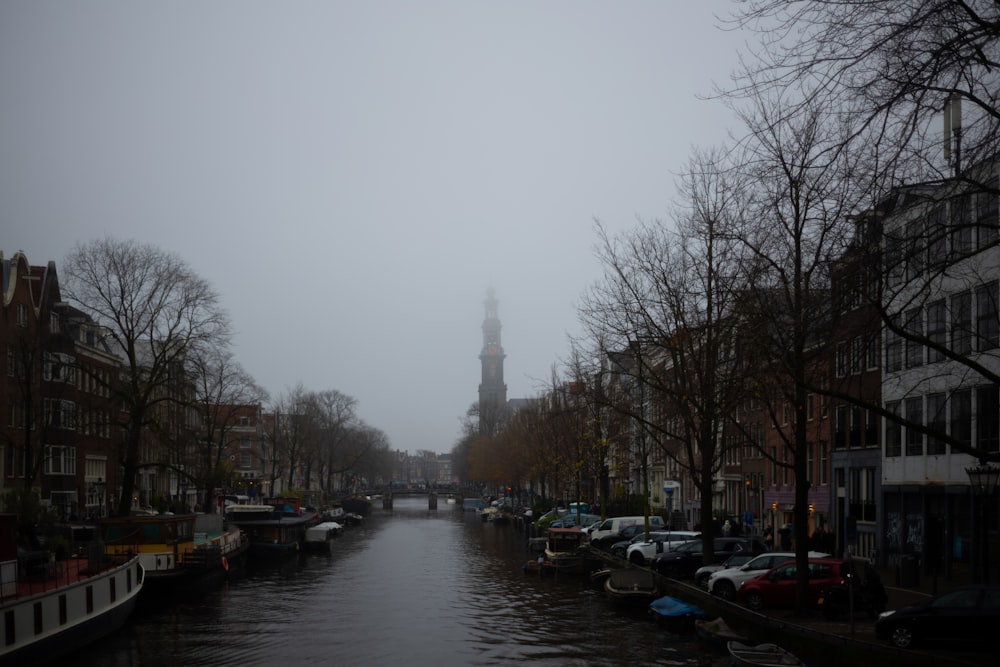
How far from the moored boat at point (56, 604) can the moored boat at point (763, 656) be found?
20593 millimetres

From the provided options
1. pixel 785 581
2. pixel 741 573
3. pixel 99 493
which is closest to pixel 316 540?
pixel 99 493

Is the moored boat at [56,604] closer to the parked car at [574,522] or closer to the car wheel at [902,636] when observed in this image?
the car wheel at [902,636]

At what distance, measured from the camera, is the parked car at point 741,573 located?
120 feet

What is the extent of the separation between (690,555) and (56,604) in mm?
27353

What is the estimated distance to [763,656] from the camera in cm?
2738

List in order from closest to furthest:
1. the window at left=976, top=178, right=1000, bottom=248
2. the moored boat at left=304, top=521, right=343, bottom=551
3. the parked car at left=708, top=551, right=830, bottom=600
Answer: the window at left=976, top=178, right=1000, bottom=248, the parked car at left=708, top=551, right=830, bottom=600, the moored boat at left=304, top=521, right=343, bottom=551

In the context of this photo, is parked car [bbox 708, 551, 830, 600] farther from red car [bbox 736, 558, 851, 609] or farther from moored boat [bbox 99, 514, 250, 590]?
moored boat [bbox 99, 514, 250, 590]

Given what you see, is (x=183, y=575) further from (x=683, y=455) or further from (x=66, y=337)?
(x=683, y=455)

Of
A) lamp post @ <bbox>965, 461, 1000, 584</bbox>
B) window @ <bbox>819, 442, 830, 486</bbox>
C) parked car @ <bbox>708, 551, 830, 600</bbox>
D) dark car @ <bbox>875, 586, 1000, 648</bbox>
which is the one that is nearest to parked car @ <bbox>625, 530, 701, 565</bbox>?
window @ <bbox>819, 442, 830, 486</bbox>

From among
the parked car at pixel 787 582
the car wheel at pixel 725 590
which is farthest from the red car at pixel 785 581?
the car wheel at pixel 725 590

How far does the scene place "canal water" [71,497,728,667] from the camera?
34.1 meters

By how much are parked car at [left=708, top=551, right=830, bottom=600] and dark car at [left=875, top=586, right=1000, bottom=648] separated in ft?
37.5

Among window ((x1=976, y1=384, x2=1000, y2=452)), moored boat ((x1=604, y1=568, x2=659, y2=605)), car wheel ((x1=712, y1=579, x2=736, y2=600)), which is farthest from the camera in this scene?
moored boat ((x1=604, y1=568, x2=659, y2=605))

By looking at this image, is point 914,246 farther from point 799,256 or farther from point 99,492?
point 99,492
